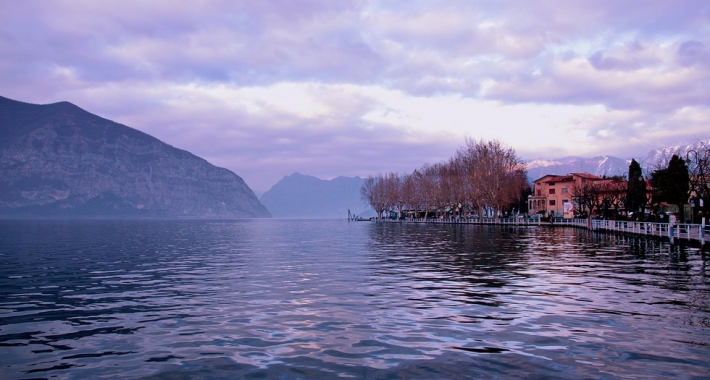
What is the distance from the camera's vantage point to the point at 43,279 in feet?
80.4

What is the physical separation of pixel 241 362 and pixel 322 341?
221 centimetres

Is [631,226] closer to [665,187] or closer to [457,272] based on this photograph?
[665,187]

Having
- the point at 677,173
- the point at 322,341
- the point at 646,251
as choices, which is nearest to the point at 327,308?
the point at 322,341

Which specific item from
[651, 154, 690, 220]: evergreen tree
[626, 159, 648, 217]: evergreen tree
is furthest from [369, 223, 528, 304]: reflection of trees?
[626, 159, 648, 217]: evergreen tree

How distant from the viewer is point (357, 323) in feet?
47.4

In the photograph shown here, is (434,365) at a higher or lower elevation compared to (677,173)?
lower

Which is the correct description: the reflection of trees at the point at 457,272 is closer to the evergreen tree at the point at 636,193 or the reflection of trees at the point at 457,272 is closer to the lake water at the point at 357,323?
the lake water at the point at 357,323

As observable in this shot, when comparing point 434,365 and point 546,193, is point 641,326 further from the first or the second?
point 546,193

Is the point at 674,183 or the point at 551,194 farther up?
the point at 551,194

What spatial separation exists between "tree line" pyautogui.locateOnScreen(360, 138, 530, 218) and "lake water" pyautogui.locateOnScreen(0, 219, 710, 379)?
91569 mm

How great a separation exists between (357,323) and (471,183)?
11554cm

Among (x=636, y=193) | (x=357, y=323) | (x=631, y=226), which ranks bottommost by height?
(x=357, y=323)

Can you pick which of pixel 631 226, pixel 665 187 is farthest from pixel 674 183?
pixel 665 187

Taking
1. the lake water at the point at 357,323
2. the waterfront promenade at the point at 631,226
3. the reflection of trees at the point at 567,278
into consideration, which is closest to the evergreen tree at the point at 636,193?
the waterfront promenade at the point at 631,226
